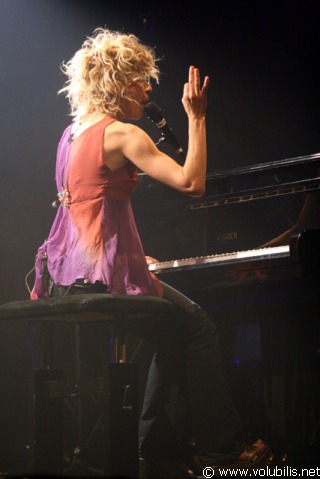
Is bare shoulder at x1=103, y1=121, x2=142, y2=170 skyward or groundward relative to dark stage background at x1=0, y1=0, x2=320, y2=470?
groundward

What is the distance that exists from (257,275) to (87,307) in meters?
0.85

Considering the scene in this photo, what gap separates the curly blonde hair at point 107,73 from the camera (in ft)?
8.32

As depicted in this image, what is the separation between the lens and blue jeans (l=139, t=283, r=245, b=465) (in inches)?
101

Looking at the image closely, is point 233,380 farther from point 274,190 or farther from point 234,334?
point 274,190

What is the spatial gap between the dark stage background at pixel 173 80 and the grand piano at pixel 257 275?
2.07ft

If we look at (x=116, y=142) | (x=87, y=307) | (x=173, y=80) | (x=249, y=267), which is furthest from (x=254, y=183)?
(x=87, y=307)

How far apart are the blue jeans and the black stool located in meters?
0.18

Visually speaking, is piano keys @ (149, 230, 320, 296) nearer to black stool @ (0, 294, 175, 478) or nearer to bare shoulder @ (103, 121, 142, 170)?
black stool @ (0, 294, 175, 478)

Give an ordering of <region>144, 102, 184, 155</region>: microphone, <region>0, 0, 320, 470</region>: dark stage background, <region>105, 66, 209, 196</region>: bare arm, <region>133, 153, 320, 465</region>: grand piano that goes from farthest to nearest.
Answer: <region>0, 0, 320, 470</region>: dark stage background, <region>133, 153, 320, 465</region>: grand piano, <region>144, 102, 184, 155</region>: microphone, <region>105, 66, 209, 196</region>: bare arm

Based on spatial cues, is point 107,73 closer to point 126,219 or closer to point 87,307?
point 126,219

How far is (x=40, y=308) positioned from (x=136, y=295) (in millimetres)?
325

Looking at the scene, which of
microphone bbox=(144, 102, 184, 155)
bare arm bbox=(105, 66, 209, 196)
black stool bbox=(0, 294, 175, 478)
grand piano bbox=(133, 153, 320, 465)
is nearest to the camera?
black stool bbox=(0, 294, 175, 478)

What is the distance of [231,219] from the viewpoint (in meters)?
3.34

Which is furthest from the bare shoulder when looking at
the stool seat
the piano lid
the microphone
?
the piano lid
